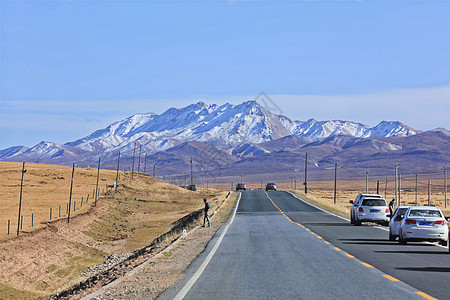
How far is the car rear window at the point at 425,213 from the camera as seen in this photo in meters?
23.3

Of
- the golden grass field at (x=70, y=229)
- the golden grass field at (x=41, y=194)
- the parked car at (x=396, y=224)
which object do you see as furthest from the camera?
the golden grass field at (x=41, y=194)

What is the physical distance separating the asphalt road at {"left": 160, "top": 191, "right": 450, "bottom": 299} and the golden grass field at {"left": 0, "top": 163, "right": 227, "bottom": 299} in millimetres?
10229

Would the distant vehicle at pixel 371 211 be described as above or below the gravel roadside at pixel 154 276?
above

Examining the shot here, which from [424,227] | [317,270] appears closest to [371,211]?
[424,227]

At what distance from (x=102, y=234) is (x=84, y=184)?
36.5 metres

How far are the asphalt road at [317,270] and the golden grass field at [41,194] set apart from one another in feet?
61.9

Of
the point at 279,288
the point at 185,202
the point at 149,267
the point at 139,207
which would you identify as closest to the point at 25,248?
the point at 149,267

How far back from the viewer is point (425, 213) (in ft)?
77.4

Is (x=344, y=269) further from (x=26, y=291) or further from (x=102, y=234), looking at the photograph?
(x=102, y=234)

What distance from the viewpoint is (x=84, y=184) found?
270 feet

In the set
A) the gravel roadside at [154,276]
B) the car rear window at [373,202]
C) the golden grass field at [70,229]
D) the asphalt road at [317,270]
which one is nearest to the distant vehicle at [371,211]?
the car rear window at [373,202]

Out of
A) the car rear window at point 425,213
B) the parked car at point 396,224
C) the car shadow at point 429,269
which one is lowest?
the car shadow at point 429,269

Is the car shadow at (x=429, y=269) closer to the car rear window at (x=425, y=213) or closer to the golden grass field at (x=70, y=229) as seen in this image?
the car rear window at (x=425, y=213)

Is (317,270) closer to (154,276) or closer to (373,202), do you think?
(154,276)
